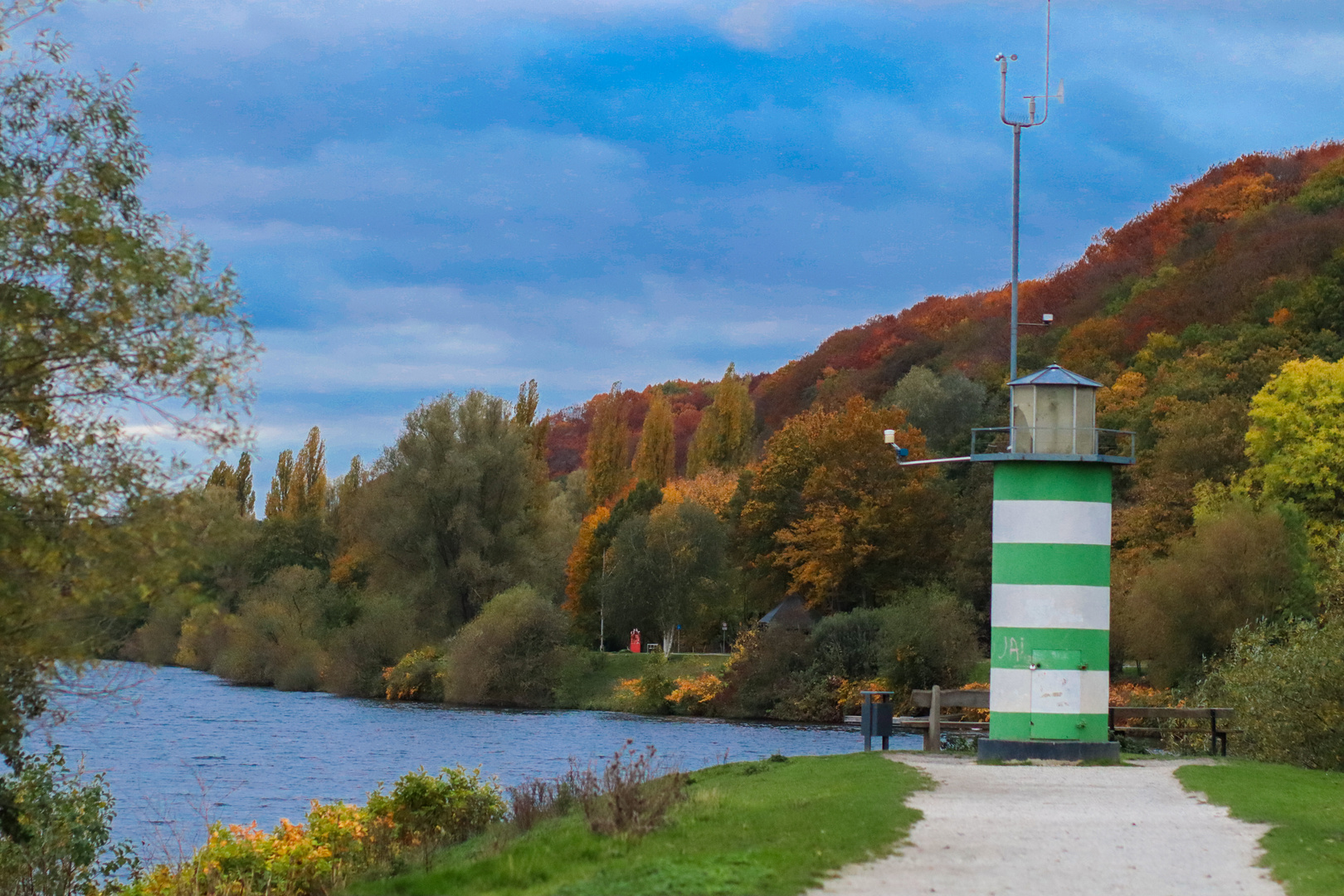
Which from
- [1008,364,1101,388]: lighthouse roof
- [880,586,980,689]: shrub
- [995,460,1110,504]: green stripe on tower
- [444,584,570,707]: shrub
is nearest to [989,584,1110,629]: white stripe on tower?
[995,460,1110,504]: green stripe on tower

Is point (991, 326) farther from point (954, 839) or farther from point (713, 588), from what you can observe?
point (954, 839)

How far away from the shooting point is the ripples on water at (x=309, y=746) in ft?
91.1

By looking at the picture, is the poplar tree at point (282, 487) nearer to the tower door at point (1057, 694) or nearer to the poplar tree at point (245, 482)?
the poplar tree at point (245, 482)

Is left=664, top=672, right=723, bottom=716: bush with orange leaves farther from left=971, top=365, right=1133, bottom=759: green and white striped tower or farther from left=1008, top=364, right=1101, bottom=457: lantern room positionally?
left=1008, top=364, right=1101, bottom=457: lantern room

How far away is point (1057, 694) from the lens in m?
21.3

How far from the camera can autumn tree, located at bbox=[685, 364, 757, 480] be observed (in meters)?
96.4

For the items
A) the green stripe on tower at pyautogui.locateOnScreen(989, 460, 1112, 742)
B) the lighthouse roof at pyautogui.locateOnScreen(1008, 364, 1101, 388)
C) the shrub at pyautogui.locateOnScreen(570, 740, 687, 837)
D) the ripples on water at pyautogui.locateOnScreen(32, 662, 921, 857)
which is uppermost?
the lighthouse roof at pyautogui.locateOnScreen(1008, 364, 1101, 388)

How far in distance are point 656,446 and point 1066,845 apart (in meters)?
83.5

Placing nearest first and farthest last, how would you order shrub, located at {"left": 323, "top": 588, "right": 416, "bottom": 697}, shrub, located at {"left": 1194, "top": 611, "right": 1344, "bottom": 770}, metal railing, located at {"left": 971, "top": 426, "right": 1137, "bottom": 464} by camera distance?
metal railing, located at {"left": 971, "top": 426, "right": 1137, "bottom": 464} < shrub, located at {"left": 1194, "top": 611, "right": 1344, "bottom": 770} < shrub, located at {"left": 323, "top": 588, "right": 416, "bottom": 697}

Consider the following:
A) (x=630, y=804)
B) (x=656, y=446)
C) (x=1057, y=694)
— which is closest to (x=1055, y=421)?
(x=1057, y=694)

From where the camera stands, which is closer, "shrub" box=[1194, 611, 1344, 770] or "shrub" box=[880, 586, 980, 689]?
"shrub" box=[1194, 611, 1344, 770]

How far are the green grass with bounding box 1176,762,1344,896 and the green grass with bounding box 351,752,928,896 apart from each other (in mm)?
3329

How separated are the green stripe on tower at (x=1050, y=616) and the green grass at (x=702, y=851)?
536 centimetres

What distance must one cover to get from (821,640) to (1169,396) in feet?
60.5
